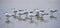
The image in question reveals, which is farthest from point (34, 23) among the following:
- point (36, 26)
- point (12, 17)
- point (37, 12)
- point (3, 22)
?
point (3, 22)

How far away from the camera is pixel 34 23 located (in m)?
1.64

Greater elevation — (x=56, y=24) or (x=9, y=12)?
(x=9, y=12)

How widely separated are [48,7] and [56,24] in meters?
0.36

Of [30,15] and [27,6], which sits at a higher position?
[27,6]

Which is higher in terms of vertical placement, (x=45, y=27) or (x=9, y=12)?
(x=9, y=12)

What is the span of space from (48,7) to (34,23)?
1.37 feet

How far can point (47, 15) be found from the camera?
164 centimetres

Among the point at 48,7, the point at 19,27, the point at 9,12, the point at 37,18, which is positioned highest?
the point at 48,7

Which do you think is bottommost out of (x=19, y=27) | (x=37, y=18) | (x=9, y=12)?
(x=19, y=27)

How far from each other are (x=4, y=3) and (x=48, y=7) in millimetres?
887

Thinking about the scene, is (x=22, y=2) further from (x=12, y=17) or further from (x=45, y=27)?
(x=45, y=27)

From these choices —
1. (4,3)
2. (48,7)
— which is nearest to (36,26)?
(48,7)

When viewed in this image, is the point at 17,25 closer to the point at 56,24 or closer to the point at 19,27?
the point at 19,27

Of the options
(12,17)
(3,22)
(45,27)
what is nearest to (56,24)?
(45,27)
